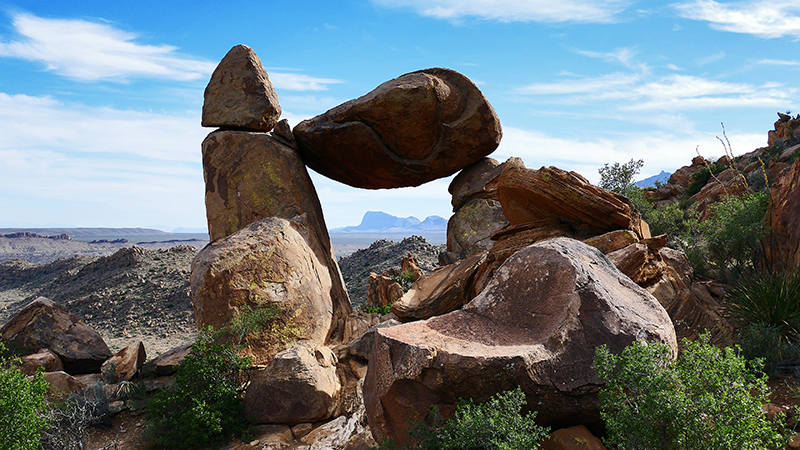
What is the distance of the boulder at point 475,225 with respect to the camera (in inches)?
583

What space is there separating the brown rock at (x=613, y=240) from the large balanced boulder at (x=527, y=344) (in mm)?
2743

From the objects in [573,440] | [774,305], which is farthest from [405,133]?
[573,440]

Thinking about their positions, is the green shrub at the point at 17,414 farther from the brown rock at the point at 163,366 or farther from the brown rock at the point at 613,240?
the brown rock at the point at 613,240

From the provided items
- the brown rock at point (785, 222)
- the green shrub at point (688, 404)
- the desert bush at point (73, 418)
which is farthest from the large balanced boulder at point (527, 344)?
the desert bush at point (73, 418)

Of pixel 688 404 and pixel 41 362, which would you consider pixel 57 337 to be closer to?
pixel 41 362

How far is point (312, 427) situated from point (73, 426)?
3.86 meters

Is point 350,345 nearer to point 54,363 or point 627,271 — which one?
point 627,271

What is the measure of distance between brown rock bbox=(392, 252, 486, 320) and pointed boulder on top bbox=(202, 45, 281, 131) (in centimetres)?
654

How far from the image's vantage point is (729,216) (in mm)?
10984

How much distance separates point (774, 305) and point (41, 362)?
13559 millimetres

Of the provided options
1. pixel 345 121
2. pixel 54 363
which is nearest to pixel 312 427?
pixel 54 363

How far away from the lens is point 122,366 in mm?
10031

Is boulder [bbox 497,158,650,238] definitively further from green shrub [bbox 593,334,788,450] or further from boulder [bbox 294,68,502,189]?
green shrub [bbox 593,334,788,450]

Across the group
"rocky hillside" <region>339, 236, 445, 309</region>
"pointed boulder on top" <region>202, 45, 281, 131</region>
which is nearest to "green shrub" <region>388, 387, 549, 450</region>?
"pointed boulder on top" <region>202, 45, 281, 131</region>
